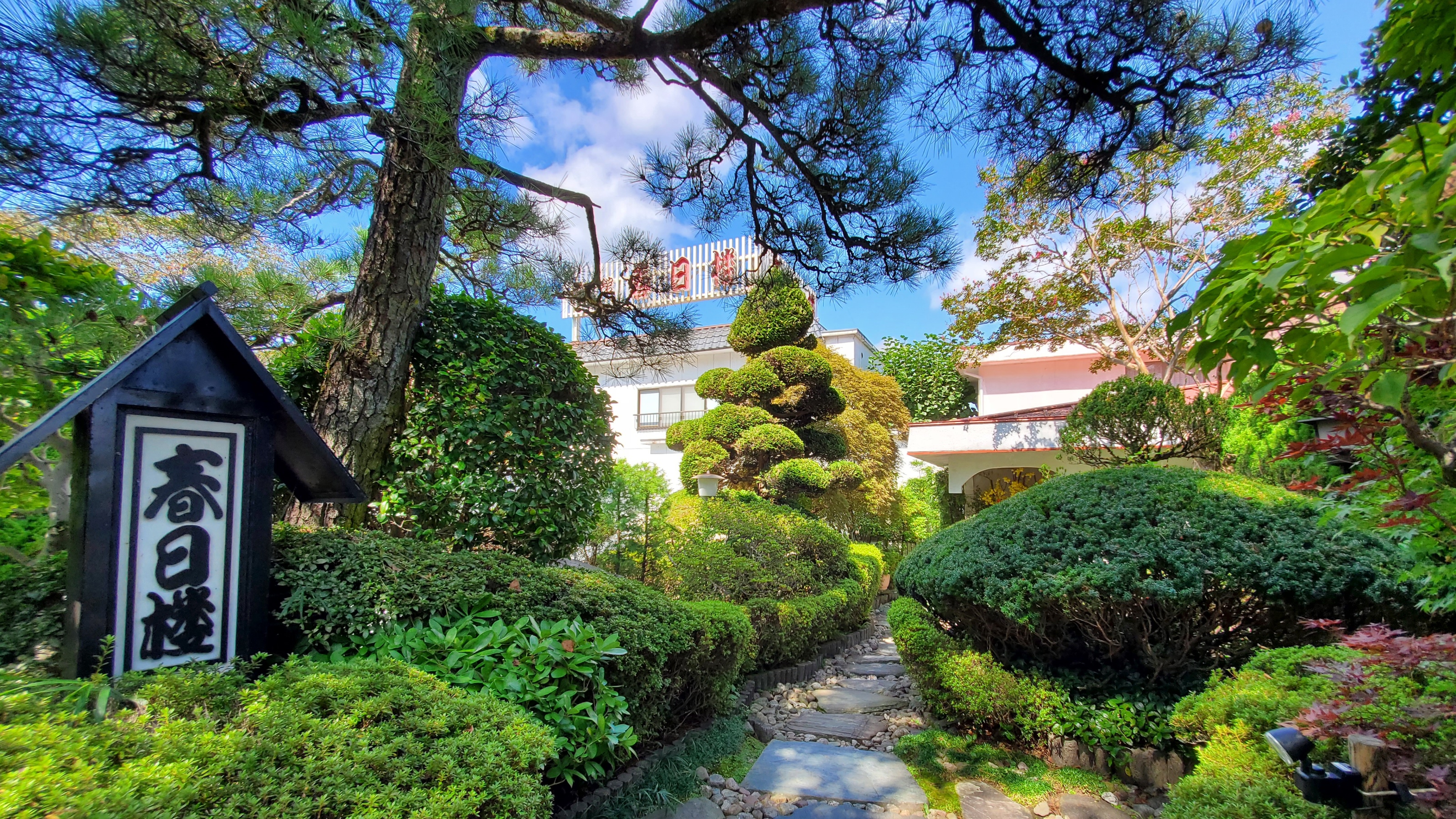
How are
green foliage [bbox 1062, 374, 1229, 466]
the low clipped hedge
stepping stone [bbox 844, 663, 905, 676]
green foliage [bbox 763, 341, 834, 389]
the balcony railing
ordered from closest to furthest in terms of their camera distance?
the low clipped hedge
stepping stone [bbox 844, 663, 905, 676]
green foliage [bbox 1062, 374, 1229, 466]
green foliage [bbox 763, 341, 834, 389]
the balcony railing

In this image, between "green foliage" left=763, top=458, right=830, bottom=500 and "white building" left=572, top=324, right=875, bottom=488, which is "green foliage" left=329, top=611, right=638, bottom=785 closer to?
"green foliage" left=763, top=458, right=830, bottom=500

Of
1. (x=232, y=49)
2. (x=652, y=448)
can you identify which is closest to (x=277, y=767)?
(x=232, y=49)

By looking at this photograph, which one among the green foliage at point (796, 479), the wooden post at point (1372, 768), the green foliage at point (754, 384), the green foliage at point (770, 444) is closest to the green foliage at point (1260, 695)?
the wooden post at point (1372, 768)

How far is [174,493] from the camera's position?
2.38 meters

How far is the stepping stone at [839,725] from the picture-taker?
15.5 ft

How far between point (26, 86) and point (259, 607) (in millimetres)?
2336

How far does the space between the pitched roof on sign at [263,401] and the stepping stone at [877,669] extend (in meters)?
5.33

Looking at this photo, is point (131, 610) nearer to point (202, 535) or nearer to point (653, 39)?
point (202, 535)

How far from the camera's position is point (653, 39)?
4.05 meters

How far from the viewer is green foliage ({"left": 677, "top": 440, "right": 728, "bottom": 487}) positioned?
10.6 metres

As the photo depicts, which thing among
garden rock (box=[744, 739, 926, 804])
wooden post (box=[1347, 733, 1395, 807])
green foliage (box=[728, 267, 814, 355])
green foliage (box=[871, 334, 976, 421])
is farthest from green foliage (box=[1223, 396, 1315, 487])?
green foliage (box=[871, 334, 976, 421])

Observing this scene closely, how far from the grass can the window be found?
14.8 m

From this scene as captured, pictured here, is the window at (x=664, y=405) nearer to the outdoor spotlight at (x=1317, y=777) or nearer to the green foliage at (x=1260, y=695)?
the green foliage at (x=1260, y=695)

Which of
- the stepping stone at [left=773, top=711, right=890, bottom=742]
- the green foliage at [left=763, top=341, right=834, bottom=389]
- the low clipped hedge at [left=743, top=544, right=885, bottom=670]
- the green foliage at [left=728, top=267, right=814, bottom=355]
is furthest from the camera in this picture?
the green foliage at [left=728, top=267, right=814, bottom=355]
